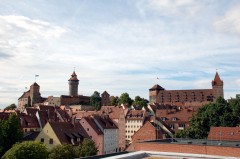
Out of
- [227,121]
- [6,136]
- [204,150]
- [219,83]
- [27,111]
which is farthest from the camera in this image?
[219,83]

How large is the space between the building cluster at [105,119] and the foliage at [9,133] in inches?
133

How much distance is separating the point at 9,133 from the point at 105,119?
2714 cm

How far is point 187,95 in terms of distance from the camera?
15950 centimetres

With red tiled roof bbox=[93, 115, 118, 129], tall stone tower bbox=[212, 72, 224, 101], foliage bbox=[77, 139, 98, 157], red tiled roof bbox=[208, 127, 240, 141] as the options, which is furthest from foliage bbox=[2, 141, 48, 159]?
tall stone tower bbox=[212, 72, 224, 101]

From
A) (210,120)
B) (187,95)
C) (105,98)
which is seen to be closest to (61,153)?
(210,120)

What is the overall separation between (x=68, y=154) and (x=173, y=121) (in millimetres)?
54268

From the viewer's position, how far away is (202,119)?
5553cm

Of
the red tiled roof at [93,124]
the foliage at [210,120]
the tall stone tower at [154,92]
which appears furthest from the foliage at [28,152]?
the tall stone tower at [154,92]

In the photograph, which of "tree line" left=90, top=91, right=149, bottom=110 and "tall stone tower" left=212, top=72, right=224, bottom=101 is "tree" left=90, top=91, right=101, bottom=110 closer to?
"tree line" left=90, top=91, right=149, bottom=110

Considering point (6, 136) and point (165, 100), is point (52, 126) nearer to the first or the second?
point (6, 136)

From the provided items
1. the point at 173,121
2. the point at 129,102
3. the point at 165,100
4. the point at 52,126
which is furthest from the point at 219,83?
the point at 52,126

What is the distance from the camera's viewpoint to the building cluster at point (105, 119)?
5523cm

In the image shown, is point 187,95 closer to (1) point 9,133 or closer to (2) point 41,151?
(1) point 9,133

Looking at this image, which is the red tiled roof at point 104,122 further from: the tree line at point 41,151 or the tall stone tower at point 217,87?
the tall stone tower at point 217,87
